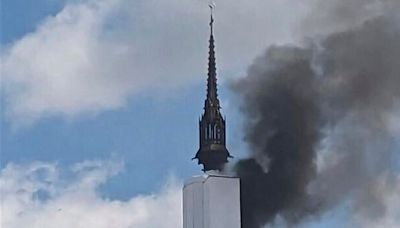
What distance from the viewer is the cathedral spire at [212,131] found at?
27578mm

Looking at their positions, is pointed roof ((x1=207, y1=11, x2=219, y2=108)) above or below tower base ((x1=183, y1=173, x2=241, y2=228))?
above

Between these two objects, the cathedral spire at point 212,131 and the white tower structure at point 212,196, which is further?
the cathedral spire at point 212,131

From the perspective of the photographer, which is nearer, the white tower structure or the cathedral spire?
the white tower structure

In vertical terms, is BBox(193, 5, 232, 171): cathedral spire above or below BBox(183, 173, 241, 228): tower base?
above

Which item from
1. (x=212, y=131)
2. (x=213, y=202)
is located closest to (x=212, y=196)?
(x=213, y=202)

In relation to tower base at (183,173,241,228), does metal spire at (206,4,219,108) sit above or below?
above

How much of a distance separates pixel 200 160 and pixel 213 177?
2.29m

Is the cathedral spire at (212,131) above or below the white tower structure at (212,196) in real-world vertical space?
above

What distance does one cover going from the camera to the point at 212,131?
28.4m

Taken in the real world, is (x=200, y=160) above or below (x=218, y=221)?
above

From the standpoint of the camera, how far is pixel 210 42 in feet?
95.0

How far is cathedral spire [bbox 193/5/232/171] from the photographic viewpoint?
1086 inches

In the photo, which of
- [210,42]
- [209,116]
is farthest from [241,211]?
[210,42]

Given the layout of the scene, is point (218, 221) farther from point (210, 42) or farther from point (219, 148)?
point (210, 42)
